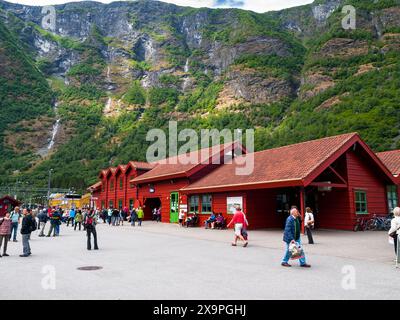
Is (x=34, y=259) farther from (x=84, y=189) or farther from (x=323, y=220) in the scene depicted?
(x=84, y=189)

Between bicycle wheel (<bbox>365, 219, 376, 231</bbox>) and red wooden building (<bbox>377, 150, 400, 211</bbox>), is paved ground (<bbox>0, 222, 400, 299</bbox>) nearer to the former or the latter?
bicycle wheel (<bbox>365, 219, 376, 231</bbox>)

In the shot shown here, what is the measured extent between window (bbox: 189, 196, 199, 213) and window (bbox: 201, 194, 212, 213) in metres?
0.70

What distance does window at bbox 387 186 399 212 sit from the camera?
2320cm

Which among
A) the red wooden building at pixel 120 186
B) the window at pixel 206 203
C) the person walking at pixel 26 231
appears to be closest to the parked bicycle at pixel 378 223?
the window at pixel 206 203

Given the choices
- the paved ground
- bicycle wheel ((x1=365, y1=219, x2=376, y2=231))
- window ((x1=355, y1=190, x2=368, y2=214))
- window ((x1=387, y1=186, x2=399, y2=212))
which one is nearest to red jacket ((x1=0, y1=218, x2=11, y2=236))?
the paved ground

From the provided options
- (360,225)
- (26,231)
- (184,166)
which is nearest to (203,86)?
(184,166)

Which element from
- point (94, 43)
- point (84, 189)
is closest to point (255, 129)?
point (84, 189)

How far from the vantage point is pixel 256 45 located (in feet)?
515

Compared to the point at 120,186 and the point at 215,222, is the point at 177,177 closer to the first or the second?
the point at 215,222

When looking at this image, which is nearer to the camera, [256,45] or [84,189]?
[84,189]

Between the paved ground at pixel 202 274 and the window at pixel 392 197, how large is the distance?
35.8ft

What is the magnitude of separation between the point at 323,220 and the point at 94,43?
196 meters

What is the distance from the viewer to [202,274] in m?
8.58

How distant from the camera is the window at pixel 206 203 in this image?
26250mm
